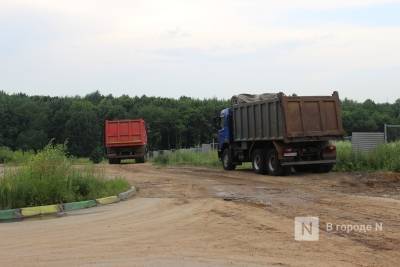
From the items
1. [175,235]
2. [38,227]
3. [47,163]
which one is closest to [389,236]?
[175,235]

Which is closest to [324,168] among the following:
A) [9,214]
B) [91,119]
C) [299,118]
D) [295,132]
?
[295,132]

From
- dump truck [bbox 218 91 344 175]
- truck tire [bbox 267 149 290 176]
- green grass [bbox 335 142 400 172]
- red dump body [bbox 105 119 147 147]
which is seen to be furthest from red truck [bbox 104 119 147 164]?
green grass [bbox 335 142 400 172]

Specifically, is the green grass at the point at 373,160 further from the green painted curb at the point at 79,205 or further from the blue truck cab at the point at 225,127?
the green painted curb at the point at 79,205

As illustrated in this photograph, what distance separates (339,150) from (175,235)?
17.6 m

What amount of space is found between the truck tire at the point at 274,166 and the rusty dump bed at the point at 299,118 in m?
0.64

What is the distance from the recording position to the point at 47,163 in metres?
13.8

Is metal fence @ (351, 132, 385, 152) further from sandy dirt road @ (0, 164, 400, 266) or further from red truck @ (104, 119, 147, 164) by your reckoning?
red truck @ (104, 119, 147, 164)

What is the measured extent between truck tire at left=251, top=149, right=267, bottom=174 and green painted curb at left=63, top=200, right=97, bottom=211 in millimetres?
11517

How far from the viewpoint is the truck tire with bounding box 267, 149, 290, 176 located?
22413 mm

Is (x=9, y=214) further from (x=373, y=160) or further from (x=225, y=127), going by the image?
(x=225, y=127)

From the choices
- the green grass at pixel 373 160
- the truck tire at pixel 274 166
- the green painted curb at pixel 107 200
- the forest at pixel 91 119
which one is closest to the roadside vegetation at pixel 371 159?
the green grass at pixel 373 160

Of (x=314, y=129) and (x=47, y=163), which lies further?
(x=314, y=129)

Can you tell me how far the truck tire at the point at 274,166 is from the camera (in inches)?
882

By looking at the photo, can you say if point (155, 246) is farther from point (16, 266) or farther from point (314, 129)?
point (314, 129)
